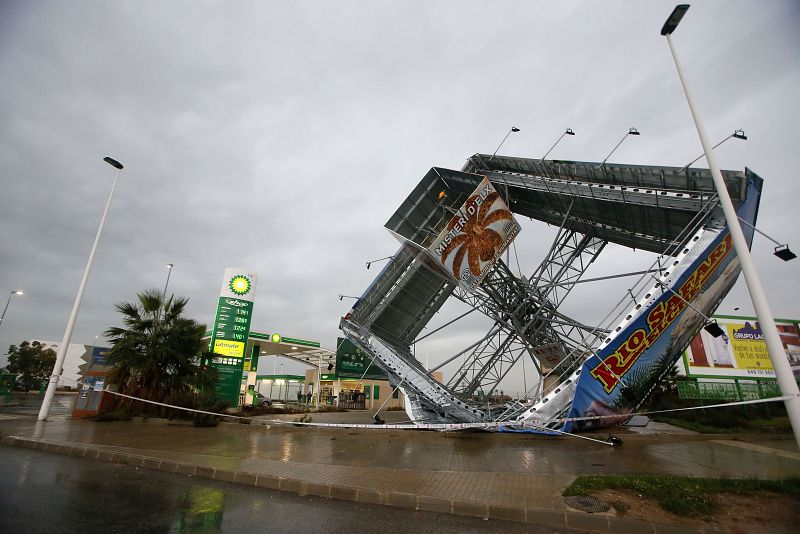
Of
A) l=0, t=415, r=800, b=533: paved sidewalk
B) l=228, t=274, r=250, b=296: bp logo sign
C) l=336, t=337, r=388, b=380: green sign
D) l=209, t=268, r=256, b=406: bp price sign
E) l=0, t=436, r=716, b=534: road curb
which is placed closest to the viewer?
l=0, t=436, r=716, b=534: road curb

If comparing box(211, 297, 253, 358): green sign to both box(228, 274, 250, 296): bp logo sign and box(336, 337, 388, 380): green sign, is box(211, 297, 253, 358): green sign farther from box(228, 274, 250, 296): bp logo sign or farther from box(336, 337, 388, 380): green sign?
box(336, 337, 388, 380): green sign

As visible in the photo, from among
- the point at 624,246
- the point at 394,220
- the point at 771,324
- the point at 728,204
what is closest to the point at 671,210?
the point at 624,246

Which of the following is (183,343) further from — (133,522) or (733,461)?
(733,461)

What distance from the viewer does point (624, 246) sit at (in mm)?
16484

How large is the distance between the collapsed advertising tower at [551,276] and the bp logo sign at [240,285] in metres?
14.2

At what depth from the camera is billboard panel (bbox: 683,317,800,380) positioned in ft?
76.9

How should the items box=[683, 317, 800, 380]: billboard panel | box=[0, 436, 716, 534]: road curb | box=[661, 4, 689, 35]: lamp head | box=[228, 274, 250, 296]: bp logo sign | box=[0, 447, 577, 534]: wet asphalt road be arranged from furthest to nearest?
box=[228, 274, 250, 296]: bp logo sign → box=[683, 317, 800, 380]: billboard panel → box=[661, 4, 689, 35]: lamp head → box=[0, 436, 716, 534]: road curb → box=[0, 447, 577, 534]: wet asphalt road

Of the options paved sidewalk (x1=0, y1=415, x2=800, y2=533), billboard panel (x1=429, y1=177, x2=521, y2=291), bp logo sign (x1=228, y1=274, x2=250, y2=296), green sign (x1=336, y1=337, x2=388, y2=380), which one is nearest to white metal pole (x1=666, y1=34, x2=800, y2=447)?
paved sidewalk (x1=0, y1=415, x2=800, y2=533)

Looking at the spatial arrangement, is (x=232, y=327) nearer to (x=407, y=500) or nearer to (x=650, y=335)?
(x=407, y=500)

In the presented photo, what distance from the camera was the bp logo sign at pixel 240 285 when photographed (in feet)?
92.3

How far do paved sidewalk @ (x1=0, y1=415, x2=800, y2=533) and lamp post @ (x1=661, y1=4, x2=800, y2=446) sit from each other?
68.7 inches

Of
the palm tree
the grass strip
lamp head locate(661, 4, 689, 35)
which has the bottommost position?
the grass strip

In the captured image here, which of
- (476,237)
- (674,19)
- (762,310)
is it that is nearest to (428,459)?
(762,310)

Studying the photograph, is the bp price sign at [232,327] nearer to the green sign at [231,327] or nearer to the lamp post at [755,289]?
the green sign at [231,327]
